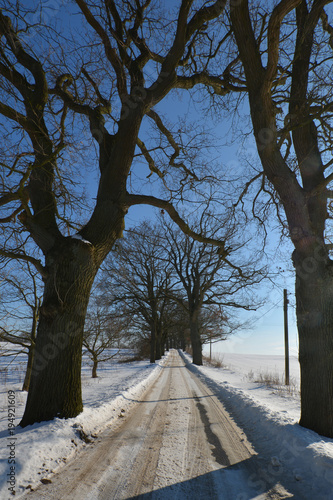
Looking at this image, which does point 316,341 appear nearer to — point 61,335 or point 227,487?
point 227,487

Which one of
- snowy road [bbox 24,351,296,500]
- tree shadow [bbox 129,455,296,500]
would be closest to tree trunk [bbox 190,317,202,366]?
snowy road [bbox 24,351,296,500]

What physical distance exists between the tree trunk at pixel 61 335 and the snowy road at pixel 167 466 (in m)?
0.80

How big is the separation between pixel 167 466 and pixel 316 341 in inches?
105

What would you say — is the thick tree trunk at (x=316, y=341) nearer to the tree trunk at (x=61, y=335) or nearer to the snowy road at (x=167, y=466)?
the snowy road at (x=167, y=466)

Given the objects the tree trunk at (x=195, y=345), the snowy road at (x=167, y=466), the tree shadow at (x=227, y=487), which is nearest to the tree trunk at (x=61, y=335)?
the snowy road at (x=167, y=466)

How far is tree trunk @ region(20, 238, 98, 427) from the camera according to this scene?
387 centimetres

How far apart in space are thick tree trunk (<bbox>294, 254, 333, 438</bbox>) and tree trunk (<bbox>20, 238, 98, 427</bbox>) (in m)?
3.41

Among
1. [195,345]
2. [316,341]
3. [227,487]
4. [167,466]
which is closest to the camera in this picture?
[227,487]

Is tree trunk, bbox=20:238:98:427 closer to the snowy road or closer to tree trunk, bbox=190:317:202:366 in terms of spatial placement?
the snowy road

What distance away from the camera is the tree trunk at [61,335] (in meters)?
3.87

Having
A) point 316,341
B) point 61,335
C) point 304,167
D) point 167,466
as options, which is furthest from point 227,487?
point 304,167

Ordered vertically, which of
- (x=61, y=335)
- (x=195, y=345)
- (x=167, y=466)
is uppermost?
(x=61, y=335)

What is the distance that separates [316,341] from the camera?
13.4 ft

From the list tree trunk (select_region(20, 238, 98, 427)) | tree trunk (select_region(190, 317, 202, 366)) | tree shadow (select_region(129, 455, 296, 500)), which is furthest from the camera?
tree trunk (select_region(190, 317, 202, 366))
